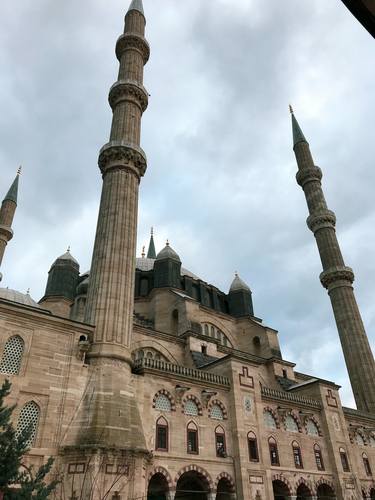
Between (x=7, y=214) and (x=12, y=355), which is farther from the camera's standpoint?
(x=7, y=214)

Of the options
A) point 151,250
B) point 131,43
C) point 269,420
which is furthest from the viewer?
point 151,250

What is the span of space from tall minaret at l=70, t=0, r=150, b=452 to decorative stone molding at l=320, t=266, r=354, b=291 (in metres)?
18.8

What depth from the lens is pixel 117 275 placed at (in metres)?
18.2

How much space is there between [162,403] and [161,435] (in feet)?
4.09

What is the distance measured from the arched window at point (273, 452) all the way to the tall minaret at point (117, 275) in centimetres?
→ 790

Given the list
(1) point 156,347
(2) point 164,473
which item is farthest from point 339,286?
(2) point 164,473

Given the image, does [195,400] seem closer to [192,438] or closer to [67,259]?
[192,438]

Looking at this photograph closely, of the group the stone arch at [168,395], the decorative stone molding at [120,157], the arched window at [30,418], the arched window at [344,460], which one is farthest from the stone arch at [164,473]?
the decorative stone molding at [120,157]

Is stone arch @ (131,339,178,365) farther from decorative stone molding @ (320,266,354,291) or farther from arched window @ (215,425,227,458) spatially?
decorative stone molding @ (320,266,354,291)

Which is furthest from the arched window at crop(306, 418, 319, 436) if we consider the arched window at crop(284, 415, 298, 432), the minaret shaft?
the minaret shaft

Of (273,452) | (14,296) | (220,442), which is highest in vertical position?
(14,296)

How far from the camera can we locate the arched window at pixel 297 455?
67.6ft

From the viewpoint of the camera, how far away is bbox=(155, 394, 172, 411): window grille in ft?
55.8

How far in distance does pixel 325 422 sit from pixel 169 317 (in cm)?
1110
